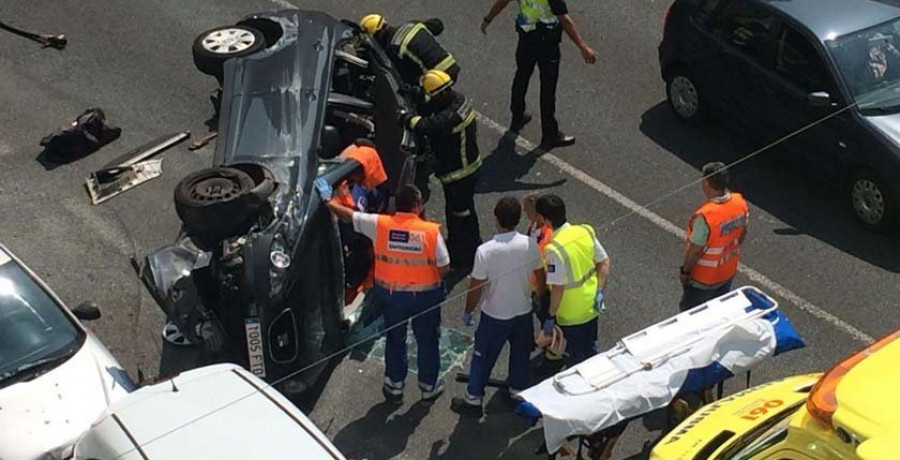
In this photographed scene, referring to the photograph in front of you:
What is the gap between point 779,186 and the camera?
1095 centimetres

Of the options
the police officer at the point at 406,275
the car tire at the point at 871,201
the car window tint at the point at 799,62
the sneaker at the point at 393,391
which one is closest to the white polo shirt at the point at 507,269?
the police officer at the point at 406,275

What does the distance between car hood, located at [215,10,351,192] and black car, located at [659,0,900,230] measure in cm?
347

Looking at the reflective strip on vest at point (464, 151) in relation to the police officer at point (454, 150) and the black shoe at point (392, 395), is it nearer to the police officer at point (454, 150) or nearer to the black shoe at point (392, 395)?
the police officer at point (454, 150)

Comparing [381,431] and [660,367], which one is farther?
[381,431]

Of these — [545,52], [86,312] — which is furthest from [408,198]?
[545,52]

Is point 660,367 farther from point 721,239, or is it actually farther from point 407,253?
point 407,253

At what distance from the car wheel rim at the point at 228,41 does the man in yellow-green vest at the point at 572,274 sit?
12.1ft

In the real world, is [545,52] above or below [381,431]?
above

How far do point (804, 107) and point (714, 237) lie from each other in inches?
114

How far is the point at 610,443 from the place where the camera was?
7469 millimetres

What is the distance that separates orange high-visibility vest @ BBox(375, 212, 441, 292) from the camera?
8039 millimetres

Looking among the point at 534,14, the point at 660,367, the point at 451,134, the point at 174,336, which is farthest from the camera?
the point at 534,14

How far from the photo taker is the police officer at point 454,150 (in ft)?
30.7

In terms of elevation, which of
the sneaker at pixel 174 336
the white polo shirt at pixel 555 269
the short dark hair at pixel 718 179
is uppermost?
the short dark hair at pixel 718 179
